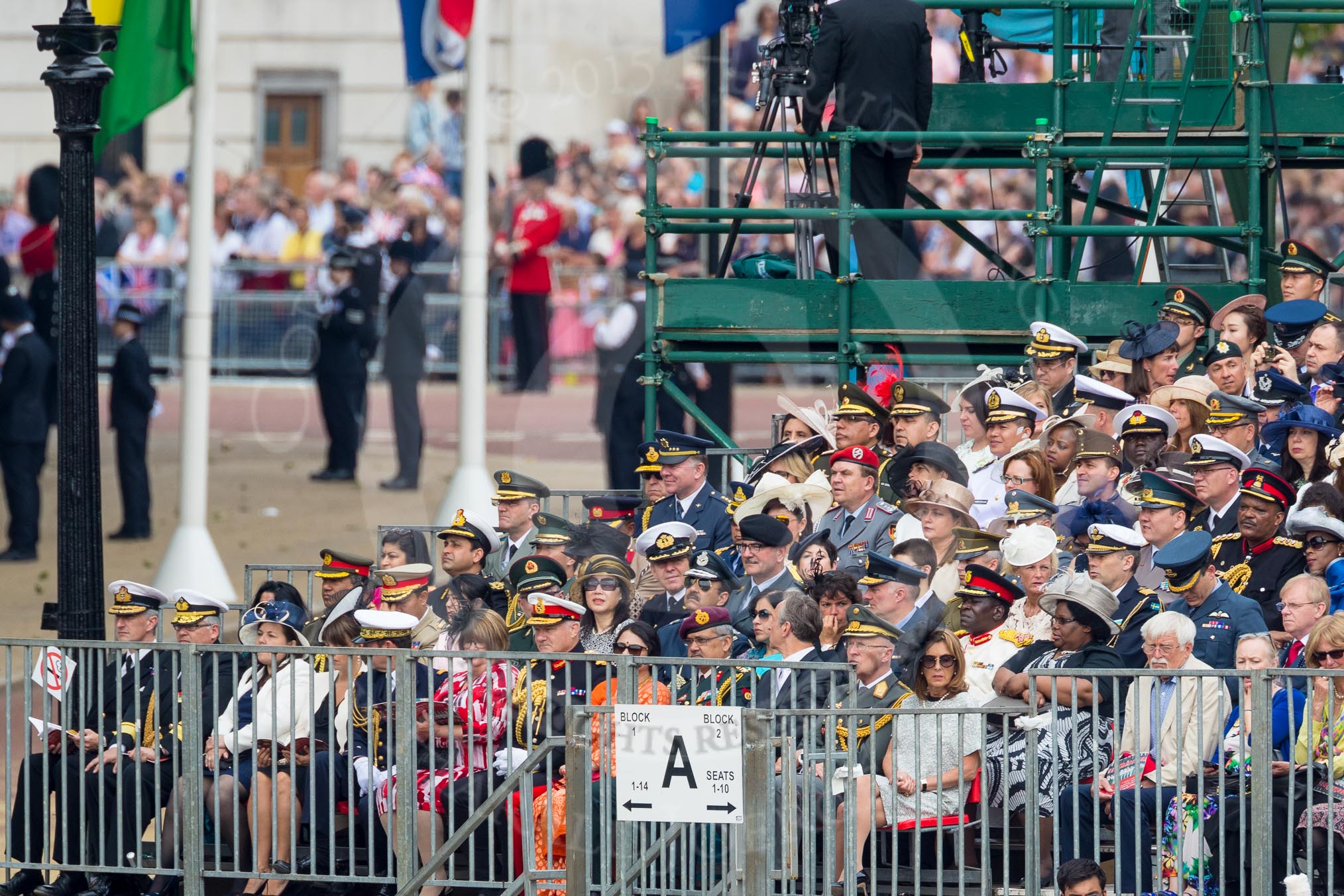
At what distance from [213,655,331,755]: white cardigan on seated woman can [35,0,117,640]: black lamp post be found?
1078mm

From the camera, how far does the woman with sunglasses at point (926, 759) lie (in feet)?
27.7

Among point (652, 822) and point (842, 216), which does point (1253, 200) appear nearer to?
point (842, 216)

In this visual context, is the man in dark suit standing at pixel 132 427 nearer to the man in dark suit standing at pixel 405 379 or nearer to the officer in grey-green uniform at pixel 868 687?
the man in dark suit standing at pixel 405 379

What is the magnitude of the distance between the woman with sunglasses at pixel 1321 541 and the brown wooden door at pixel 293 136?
82.2ft

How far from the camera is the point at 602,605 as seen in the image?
1026 centimetres

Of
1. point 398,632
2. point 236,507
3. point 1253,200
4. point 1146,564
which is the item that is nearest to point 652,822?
point 398,632

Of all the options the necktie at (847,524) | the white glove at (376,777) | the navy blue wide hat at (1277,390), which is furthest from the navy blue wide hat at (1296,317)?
the white glove at (376,777)

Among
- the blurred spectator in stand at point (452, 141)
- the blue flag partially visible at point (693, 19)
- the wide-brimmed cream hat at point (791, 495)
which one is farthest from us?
the blurred spectator in stand at point (452, 141)

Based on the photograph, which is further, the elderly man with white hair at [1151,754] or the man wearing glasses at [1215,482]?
the man wearing glasses at [1215,482]

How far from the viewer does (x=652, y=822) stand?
883cm

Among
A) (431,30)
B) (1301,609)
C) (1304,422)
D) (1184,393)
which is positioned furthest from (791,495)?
(431,30)

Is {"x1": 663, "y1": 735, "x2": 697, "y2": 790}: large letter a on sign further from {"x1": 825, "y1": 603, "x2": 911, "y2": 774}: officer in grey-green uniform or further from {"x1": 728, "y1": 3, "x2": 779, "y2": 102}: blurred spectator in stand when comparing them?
{"x1": 728, "y1": 3, "x2": 779, "y2": 102}: blurred spectator in stand

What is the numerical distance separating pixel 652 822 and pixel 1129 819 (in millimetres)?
1691

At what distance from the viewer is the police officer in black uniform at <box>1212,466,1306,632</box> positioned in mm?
9367
